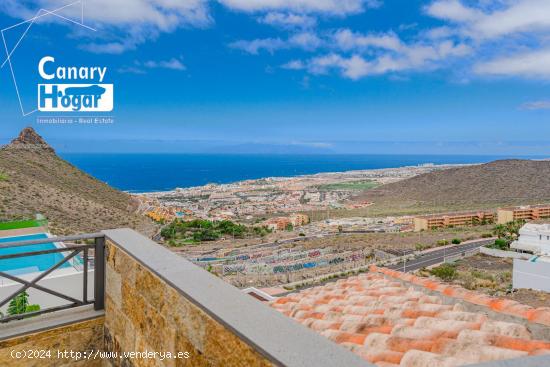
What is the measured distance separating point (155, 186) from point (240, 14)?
1843 inches

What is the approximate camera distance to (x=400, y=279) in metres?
2.81

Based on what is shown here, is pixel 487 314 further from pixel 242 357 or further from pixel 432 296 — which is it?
pixel 242 357

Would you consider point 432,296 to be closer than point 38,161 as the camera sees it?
Yes

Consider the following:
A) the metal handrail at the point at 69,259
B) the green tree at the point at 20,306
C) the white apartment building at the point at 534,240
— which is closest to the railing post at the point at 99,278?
the metal handrail at the point at 69,259

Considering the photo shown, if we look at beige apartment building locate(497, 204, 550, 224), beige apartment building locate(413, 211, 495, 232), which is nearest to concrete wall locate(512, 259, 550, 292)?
beige apartment building locate(413, 211, 495, 232)

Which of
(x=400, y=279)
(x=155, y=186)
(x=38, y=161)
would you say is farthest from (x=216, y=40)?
(x=400, y=279)

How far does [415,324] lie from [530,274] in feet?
27.4

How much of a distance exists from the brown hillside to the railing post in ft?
117

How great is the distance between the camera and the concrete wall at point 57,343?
1534mm

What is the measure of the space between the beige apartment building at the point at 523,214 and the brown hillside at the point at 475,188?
6.21 metres

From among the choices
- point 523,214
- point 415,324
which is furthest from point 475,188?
point 415,324

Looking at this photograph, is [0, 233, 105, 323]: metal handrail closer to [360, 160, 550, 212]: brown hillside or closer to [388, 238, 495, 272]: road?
[388, 238, 495, 272]: road

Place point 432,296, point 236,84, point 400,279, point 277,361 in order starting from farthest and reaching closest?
point 236,84 < point 400,279 < point 432,296 < point 277,361


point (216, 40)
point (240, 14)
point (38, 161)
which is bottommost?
point (38, 161)
